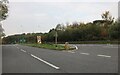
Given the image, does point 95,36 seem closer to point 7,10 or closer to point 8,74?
point 7,10

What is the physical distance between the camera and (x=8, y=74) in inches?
456

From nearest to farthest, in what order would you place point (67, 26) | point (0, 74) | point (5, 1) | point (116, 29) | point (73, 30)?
point (0, 74)
point (5, 1)
point (116, 29)
point (73, 30)
point (67, 26)

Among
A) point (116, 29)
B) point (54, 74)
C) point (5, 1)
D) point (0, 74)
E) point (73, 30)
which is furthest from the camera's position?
point (73, 30)

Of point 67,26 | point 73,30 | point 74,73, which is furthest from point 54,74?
point 67,26

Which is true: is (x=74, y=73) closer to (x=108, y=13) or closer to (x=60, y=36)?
(x=108, y=13)

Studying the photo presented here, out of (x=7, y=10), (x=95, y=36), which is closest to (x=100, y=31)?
(x=95, y=36)

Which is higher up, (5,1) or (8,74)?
(5,1)

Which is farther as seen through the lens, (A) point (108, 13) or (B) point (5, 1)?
(A) point (108, 13)

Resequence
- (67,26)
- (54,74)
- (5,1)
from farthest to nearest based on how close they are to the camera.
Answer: (67,26) → (5,1) → (54,74)

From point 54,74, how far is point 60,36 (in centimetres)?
11902

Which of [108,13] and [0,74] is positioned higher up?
[108,13]

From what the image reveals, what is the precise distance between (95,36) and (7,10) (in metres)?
71.8

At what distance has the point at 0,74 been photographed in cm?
1182

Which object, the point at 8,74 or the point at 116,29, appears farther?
the point at 116,29
